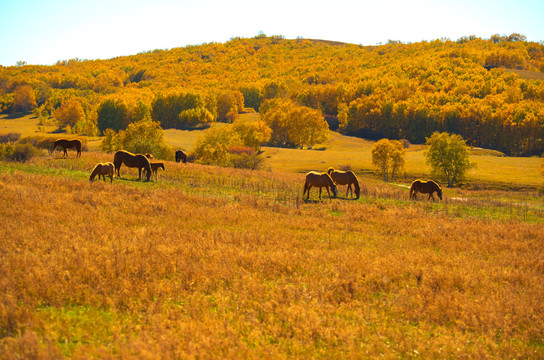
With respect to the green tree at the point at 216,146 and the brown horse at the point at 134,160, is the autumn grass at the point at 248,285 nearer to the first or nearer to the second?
the brown horse at the point at 134,160

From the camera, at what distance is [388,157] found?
68375 millimetres

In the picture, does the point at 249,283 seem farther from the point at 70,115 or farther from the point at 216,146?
the point at 70,115

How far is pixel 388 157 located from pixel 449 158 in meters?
10.4

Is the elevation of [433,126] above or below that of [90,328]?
above

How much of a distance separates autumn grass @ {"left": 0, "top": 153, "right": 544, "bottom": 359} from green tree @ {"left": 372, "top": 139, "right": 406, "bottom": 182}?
171ft

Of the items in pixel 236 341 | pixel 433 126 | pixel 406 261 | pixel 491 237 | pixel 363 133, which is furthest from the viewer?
pixel 363 133

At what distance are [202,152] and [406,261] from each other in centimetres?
5591

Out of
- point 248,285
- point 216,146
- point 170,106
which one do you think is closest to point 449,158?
point 216,146

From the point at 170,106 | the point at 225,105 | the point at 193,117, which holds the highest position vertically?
the point at 225,105

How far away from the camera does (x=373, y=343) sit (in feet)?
23.5

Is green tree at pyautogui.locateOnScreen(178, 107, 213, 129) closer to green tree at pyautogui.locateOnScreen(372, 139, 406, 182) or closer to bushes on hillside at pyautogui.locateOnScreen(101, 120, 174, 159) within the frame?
bushes on hillside at pyautogui.locateOnScreen(101, 120, 174, 159)

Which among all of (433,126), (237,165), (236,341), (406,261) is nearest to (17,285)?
(236,341)

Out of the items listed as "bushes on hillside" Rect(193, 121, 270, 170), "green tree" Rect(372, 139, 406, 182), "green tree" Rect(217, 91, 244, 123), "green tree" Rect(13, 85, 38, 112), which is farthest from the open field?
"green tree" Rect(13, 85, 38, 112)

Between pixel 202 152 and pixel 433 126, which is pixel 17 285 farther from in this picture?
pixel 433 126
